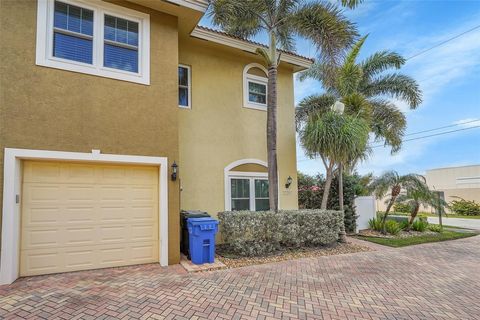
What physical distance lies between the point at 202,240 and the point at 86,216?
2951 millimetres

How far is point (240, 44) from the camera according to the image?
995cm

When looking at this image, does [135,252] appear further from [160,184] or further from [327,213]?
[327,213]

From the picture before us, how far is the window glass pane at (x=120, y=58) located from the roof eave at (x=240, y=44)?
2.61 meters

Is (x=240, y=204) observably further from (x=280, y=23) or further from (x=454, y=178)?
(x=454, y=178)

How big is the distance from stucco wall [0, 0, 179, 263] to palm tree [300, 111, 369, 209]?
540 centimetres

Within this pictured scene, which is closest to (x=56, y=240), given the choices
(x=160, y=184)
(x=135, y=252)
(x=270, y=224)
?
(x=135, y=252)

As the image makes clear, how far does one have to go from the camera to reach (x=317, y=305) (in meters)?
4.90

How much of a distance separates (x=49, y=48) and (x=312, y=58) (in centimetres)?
931

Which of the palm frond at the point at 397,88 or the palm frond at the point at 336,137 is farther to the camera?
the palm frond at the point at 397,88

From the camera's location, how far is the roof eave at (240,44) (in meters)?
9.20

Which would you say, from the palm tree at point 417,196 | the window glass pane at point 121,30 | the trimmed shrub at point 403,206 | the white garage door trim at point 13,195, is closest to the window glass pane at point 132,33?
the window glass pane at point 121,30

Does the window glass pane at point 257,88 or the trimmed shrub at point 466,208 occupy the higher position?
the window glass pane at point 257,88

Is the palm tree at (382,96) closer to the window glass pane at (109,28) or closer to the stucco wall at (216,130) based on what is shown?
the stucco wall at (216,130)

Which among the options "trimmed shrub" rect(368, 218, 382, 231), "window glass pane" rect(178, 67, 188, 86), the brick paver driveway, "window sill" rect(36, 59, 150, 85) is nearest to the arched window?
the brick paver driveway
